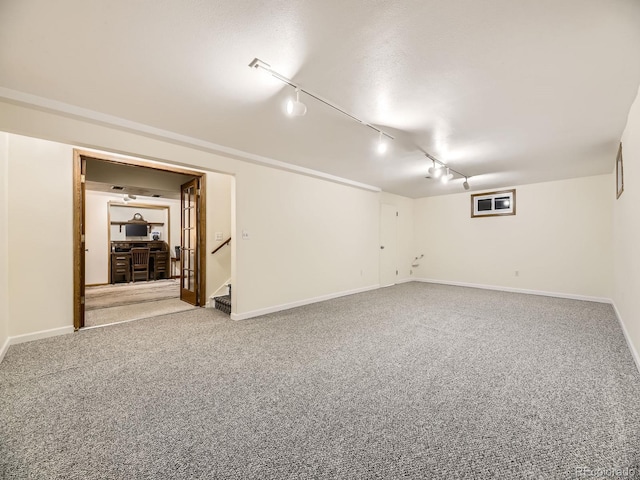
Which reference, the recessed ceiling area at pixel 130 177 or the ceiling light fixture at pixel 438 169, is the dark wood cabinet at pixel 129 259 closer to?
the recessed ceiling area at pixel 130 177

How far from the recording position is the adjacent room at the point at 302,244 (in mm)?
1433

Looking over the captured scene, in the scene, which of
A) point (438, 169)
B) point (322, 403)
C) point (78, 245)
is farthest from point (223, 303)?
point (438, 169)

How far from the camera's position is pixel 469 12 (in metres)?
1.42

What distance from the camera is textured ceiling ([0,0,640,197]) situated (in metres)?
1.44

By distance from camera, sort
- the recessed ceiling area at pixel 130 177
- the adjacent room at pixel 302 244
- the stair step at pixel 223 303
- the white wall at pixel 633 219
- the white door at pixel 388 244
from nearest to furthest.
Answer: the adjacent room at pixel 302 244 < the white wall at pixel 633 219 < the stair step at pixel 223 303 < the recessed ceiling area at pixel 130 177 < the white door at pixel 388 244

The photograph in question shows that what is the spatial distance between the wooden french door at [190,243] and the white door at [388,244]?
4072mm

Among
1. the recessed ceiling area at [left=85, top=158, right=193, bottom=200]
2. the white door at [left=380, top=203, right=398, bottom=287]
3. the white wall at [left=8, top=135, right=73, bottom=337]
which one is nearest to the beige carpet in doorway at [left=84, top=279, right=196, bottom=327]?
the white wall at [left=8, top=135, right=73, bottom=337]

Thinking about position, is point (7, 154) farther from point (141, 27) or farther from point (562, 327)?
point (562, 327)

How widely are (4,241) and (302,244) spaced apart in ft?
11.7

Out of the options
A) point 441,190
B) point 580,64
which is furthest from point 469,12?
point 441,190

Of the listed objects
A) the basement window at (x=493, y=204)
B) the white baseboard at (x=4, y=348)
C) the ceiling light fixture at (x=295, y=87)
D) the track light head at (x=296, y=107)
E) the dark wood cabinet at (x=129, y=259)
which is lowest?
the white baseboard at (x=4, y=348)

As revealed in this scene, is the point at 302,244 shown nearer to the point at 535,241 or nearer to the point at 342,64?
the point at 342,64

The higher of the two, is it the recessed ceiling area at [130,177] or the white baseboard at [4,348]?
the recessed ceiling area at [130,177]

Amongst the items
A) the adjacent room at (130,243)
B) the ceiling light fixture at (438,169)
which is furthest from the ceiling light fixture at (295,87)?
the adjacent room at (130,243)
